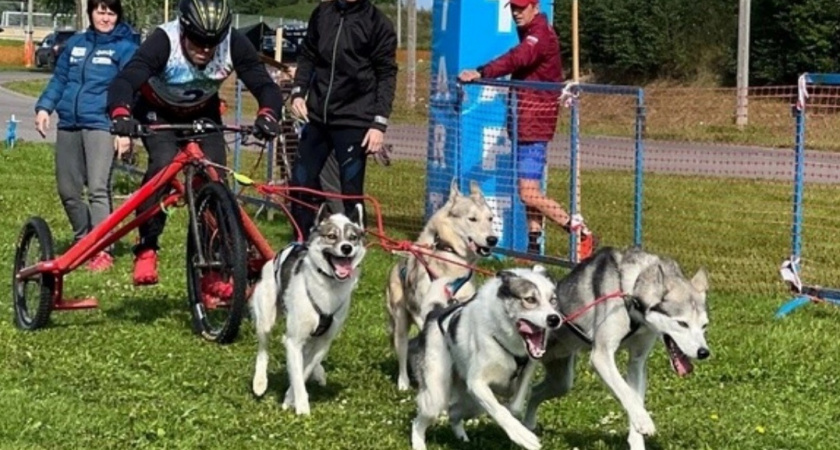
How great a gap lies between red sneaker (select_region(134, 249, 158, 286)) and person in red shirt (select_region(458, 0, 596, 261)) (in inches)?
131

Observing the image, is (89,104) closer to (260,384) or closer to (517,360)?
(260,384)

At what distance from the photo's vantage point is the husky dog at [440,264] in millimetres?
6809

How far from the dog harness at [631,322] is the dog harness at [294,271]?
3.93ft

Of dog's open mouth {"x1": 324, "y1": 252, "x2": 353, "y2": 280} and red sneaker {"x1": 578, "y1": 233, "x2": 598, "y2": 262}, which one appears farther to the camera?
red sneaker {"x1": 578, "y1": 233, "x2": 598, "y2": 262}

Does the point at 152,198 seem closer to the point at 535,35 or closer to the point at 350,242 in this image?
the point at 350,242

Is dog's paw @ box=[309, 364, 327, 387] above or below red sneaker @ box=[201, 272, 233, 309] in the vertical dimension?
below

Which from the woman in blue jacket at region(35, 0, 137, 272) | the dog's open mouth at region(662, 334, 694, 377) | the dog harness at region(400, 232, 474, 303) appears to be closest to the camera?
the dog's open mouth at region(662, 334, 694, 377)

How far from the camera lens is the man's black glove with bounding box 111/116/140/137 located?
23.5 ft

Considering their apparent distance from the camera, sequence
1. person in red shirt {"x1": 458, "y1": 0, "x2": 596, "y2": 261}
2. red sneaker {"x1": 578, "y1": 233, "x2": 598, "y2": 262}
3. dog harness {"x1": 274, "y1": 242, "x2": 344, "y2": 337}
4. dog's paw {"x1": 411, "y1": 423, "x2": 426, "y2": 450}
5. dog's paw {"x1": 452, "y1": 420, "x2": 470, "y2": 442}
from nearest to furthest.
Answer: dog's paw {"x1": 411, "y1": 423, "x2": 426, "y2": 450}
dog's paw {"x1": 452, "y1": 420, "x2": 470, "y2": 442}
dog harness {"x1": 274, "y1": 242, "x2": 344, "y2": 337}
person in red shirt {"x1": 458, "y1": 0, "x2": 596, "y2": 261}
red sneaker {"x1": 578, "y1": 233, "x2": 598, "y2": 262}

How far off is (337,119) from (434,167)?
11.3ft

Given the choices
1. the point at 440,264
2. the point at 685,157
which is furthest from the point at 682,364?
the point at 685,157

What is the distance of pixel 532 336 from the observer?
5137 mm

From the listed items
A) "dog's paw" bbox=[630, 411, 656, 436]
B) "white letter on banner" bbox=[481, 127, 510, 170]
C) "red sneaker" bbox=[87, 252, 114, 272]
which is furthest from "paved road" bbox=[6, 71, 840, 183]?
"dog's paw" bbox=[630, 411, 656, 436]

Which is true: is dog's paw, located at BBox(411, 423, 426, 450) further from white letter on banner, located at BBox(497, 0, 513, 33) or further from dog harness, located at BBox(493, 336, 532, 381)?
white letter on banner, located at BBox(497, 0, 513, 33)
